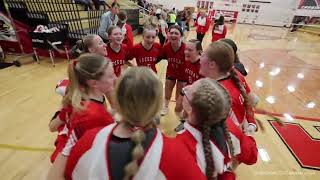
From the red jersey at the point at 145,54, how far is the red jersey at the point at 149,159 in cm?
237

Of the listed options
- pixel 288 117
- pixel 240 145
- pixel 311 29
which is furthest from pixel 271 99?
pixel 311 29

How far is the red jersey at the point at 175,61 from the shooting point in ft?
10.3

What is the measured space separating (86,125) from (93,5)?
26.3ft

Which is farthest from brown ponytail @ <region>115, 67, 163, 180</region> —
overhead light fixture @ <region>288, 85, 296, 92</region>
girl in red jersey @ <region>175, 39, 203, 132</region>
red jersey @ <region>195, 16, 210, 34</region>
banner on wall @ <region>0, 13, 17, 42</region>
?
red jersey @ <region>195, 16, 210, 34</region>

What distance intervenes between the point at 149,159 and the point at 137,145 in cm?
8

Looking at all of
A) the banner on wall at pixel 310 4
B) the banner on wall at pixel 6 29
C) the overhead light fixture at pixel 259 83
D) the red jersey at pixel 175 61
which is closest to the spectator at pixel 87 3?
the banner on wall at pixel 6 29

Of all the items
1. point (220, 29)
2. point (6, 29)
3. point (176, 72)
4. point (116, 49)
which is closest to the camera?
point (116, 49)

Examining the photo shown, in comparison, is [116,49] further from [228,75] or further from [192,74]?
[228,75]

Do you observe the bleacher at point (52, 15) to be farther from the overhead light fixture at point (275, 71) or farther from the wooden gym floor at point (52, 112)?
the overhead light fixture at point (275, 71)

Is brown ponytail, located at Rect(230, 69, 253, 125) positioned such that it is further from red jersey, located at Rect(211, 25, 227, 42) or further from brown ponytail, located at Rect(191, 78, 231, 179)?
red jersey, located at Rect(211, 25, 227, 42)

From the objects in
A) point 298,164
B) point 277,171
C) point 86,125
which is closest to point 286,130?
point 298,164

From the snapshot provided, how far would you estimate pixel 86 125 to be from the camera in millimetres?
1255

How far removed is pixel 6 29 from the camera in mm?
6062

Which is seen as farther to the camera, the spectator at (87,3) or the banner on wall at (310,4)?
the banner on wall at (310,4)
